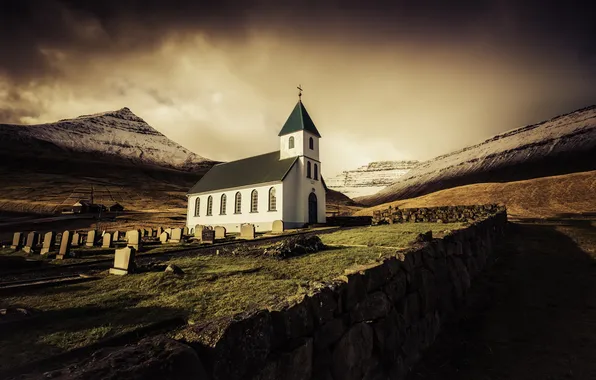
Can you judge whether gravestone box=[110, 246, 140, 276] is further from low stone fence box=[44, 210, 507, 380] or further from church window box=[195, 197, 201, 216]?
church window box=[195, 197, 201, 216]

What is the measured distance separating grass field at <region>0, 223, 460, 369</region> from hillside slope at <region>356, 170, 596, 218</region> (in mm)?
32581

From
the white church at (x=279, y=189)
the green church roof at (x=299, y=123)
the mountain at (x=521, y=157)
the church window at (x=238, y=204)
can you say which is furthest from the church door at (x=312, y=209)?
the mountain at (x=521, y=157)

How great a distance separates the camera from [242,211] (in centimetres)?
3775

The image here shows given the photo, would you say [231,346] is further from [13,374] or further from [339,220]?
[339,220]

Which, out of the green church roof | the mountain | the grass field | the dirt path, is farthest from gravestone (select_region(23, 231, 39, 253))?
the mountain

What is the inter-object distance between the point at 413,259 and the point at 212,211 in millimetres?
37996

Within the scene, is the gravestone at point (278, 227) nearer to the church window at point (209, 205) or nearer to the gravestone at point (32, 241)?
the gravestone at point (32, 241)

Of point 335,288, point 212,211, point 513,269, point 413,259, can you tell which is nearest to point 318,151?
point 212,211

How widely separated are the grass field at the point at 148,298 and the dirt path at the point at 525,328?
281cm

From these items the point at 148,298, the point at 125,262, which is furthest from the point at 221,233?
the point at 148,298

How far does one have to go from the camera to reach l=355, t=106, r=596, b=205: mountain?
2927 inches

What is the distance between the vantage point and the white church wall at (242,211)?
34.2 m

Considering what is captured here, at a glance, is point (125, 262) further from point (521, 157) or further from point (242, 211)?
point (521, 157)

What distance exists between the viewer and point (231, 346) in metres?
2.64
